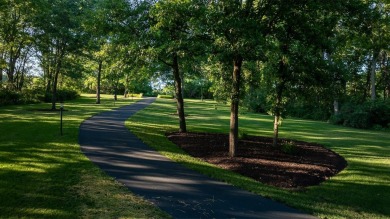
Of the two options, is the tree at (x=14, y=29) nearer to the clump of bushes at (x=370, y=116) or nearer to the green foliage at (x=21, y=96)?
the green foliage at (x=21, y=96)

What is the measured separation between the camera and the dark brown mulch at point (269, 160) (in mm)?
8539

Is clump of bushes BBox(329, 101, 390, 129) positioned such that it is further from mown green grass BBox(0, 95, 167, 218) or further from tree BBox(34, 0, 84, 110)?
mown green grass BBox(0, 95, 167, 218)

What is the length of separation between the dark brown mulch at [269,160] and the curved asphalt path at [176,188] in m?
1.54

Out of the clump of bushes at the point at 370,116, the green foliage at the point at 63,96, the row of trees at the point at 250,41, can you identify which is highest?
the row of trees at the point at 250,41

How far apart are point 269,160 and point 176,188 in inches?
178

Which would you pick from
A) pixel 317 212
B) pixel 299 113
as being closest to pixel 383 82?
pixel 299 113

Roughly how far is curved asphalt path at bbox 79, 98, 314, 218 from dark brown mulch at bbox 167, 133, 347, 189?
154 cm

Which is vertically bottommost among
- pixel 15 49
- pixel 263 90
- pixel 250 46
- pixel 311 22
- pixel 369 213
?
pixel 369 213

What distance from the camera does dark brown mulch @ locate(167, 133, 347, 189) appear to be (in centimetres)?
854

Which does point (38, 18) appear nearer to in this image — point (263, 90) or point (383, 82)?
point (263, 90)

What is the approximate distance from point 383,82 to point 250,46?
41.8 meters

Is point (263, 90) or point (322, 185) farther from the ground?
point (263, 90)

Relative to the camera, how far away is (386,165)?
11.1 meters

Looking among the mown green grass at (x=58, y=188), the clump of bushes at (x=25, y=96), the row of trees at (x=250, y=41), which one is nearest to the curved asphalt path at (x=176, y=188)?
the mown green grass at (x=58, y=188)
